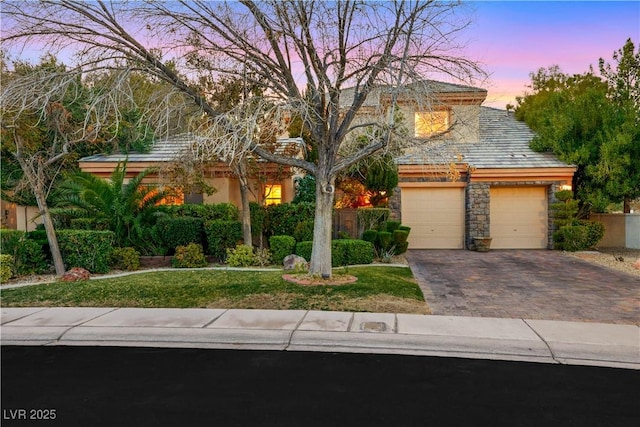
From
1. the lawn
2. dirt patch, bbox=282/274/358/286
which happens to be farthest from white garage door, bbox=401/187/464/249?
dirt patch, bbox=282/274/358/286

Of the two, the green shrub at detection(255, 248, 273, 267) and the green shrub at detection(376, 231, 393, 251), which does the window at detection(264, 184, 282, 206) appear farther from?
the green shrub at detection(376, 231, 393, 251)

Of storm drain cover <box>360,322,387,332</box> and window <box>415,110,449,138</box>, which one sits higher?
window <box>415,110,449,138</box>

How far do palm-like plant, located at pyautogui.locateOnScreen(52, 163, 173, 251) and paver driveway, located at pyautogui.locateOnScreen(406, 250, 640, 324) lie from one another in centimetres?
831

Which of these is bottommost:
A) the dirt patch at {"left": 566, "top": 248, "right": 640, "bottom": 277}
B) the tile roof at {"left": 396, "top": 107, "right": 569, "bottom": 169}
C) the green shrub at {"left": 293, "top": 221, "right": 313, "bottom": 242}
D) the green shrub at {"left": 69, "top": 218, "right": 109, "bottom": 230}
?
the dirt patch at {"left": 566, "top": 248, "right": 640, "bottom": 277}

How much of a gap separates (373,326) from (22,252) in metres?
10.1

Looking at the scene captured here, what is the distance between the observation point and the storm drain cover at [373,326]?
673 centimetres

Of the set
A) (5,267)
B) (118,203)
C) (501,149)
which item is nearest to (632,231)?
(501,149)

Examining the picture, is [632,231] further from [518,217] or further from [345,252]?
[345,252]

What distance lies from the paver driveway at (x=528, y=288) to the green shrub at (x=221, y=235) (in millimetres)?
5504

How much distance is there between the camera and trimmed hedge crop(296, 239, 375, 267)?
1338cm

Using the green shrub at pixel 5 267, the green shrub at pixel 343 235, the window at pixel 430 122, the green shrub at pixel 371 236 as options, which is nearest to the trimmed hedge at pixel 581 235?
the green shrub at pixel 371 236

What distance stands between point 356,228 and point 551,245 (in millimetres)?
8304

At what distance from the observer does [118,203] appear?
Result: 13820mm

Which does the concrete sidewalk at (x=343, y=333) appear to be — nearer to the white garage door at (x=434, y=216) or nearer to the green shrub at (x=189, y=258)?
the green shrub at (x=189, y=258)
